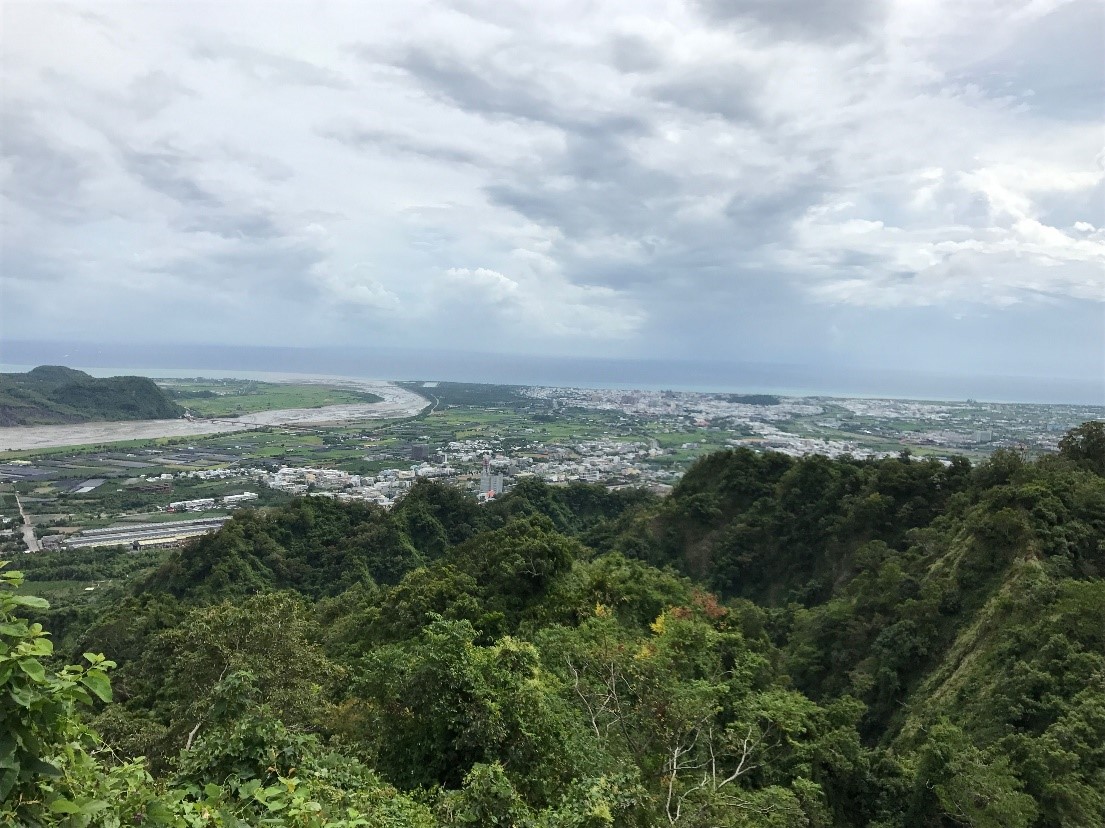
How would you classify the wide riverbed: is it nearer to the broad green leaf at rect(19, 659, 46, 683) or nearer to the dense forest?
the dense forest

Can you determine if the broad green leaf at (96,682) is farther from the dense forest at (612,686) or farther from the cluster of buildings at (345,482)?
the cluster of buildings at (345,482)

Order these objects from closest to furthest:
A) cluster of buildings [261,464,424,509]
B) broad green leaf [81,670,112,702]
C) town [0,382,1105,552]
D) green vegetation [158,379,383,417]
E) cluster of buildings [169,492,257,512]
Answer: broad green leaf [81,670,112,702]
town [0,382,1105,552]
cluster of buildings [169,492,257,512]
cluster of buildings [261,464,424,509]
green vegetation [158,379,383,417]

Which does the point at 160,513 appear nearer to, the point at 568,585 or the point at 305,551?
the point at 305,551

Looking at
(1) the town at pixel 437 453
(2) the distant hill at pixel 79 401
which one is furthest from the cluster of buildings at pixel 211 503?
(2) the distant hill at pixel 79 401

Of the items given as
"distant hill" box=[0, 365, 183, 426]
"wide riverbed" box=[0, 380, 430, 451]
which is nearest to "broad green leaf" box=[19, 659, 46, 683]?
"wide riverbed" box=[0, 380, 430, 451]

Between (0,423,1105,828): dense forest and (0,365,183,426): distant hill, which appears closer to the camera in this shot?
(0,423,1105,828): dense forest

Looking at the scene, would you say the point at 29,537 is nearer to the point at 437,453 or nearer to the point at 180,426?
the point at 437,453

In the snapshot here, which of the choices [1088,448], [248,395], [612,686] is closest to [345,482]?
[612,686]

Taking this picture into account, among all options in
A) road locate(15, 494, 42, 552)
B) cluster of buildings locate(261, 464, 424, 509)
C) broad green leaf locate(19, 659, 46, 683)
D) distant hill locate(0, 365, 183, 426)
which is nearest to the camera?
broad green leaf locate(19, 659, 46, 683)
